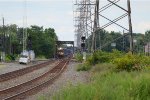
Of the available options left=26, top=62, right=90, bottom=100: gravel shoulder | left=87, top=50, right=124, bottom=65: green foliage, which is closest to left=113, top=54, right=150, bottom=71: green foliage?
left=26, top=62, right=90, bottom=100: gravel shoulder

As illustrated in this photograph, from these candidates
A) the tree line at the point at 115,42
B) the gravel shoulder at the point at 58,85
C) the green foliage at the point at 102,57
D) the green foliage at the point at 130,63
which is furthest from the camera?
the green foliage at the point at 102,57

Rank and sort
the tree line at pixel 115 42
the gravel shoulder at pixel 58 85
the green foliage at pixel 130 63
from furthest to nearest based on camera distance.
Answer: the tree line at pixel 115 42 < the green foliage at pixel 130 63 < the gravel shoulder at pixel 58 85

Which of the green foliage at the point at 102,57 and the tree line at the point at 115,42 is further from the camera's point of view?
the green foliage at the point at 102,57

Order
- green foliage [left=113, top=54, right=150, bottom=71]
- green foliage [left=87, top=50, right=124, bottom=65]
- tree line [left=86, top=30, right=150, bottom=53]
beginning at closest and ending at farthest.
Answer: green foliage [left=113, top=54, right=150, bottom=71], tree line [left=86, top=30, right=150, bottom=53], green foliage [left=87, top=50, right=124, bottom=65]

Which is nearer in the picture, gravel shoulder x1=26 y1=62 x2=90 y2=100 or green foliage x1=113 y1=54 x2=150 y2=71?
gravel shoulder x1=26 y1=62 x2=90 y2=100

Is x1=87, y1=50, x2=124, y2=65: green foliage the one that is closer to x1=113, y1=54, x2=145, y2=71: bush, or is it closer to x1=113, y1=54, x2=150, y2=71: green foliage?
x1=113, y1=54, x2=150, y2=71: green foliage

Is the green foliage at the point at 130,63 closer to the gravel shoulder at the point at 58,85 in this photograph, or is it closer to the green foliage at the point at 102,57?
the gravel shoulder at the point at 58,85

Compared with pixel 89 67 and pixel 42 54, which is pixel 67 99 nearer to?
pixel 89 67

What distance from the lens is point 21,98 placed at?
70.0 feet

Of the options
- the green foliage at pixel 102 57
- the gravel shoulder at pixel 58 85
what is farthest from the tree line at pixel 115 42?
the gravel shoulder at pixel 58 85

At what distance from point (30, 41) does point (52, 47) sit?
15.0m

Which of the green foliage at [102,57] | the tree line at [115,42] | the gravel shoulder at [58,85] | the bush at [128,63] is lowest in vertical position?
the gravel shoulder at [58,85]

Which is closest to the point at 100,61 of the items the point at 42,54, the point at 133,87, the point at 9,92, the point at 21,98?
the point at 9,92

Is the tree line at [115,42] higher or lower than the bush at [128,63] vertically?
higher
